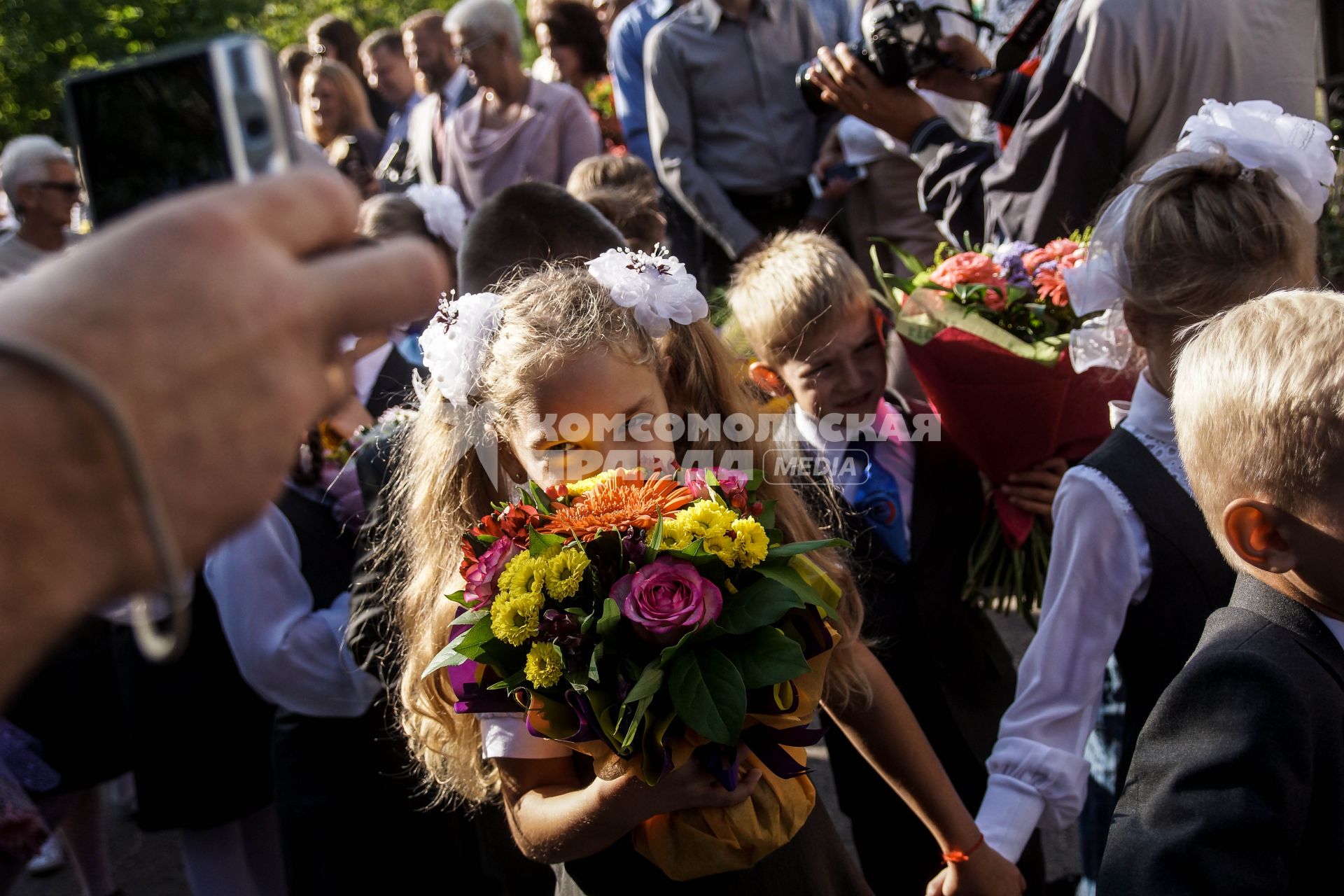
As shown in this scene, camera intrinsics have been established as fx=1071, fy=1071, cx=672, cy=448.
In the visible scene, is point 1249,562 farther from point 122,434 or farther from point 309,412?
point 122,434

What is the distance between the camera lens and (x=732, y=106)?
5027mm

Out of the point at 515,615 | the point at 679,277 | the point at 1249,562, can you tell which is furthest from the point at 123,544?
the point at 679,277

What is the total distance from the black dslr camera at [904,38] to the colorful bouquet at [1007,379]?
1.01 m

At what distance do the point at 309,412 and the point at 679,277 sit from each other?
1.49m

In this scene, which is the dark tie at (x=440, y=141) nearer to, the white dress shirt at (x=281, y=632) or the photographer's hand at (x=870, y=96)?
the photographer's hand at (x=870, y=96)

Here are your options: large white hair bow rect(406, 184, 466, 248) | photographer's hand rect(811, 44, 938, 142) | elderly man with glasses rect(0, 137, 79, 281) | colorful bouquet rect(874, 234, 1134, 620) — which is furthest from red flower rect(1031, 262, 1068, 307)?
elderly man with glasses rect(0, 137, 79, 281)

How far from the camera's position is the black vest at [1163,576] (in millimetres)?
1986

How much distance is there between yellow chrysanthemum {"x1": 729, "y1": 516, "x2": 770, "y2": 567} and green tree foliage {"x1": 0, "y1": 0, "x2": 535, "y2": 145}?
15.2 metres

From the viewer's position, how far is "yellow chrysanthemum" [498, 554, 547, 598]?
1.59 meters

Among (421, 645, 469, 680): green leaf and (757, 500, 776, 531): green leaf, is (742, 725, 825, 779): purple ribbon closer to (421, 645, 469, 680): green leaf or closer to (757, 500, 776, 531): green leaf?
(757, 500, 776, 531): green leaf

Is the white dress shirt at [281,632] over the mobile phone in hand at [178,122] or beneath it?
beneath

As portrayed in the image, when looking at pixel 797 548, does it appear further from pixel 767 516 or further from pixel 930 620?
pixel 930 620

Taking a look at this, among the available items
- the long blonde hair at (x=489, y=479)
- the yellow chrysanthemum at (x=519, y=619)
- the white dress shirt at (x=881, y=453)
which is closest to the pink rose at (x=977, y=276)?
the white dress shirt at (x=881, y=453)

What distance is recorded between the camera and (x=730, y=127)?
502 cm
